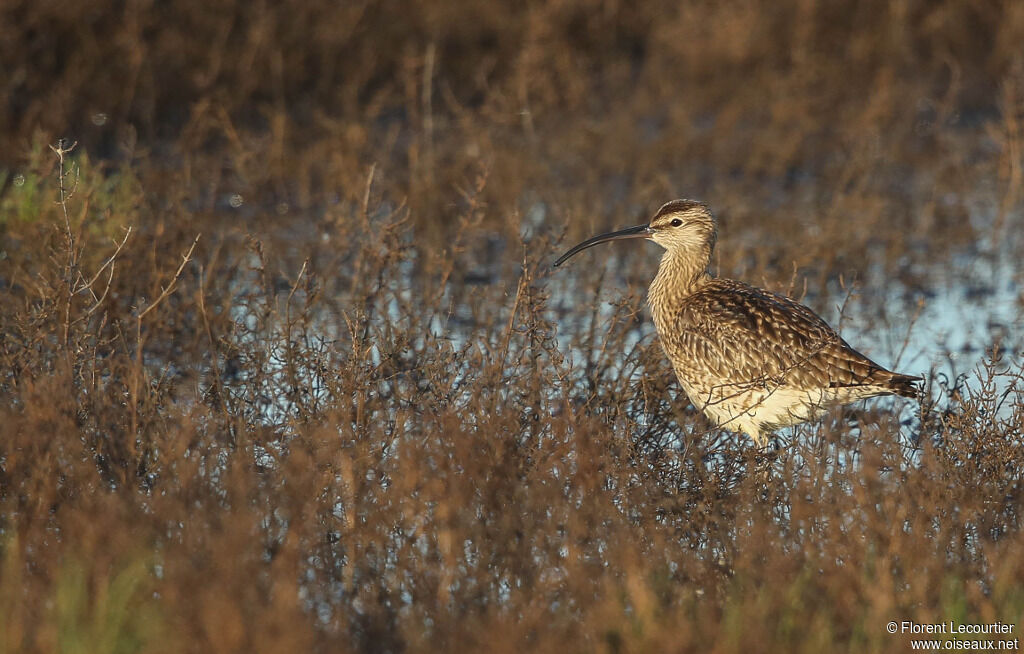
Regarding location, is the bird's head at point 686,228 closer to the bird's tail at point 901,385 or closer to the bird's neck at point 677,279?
the bird's neck at point 677,279

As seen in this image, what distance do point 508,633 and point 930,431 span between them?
2.74 meters

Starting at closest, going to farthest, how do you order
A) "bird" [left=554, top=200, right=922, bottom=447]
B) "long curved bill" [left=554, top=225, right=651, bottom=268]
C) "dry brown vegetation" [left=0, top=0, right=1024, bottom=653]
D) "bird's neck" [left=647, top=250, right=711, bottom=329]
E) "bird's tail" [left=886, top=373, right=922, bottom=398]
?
1. "dry brown vegetation" [left=0, top=0, right=1024, bottom=653]
2. "bird's tail" [left=886, top=373, right=922, bottom=398]
3. "bird" [left=554, top=200, right=922, bottom=447]
4. "bird's neck" [left=647, top=250, right=711, bottom=329]
5. "long curved bill" [left=554, top=225, right=651, bottom=268]

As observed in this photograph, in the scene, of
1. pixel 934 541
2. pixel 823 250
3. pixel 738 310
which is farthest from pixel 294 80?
pixel 934 541

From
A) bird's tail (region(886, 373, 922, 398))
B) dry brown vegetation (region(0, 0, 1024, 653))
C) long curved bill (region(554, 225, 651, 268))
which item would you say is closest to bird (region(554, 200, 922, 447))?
bird's tail (region(886, 373, 922, 398))

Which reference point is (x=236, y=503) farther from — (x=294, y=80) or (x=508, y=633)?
(x=294, y=80)

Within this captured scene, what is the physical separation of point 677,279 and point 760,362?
0.78 m

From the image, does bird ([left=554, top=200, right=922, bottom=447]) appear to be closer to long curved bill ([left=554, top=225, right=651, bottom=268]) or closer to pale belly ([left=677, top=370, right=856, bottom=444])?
pale belly ([left=677, top=370, right=856, bottom=444])

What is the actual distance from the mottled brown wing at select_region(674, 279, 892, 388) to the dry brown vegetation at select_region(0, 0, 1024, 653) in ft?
0.94

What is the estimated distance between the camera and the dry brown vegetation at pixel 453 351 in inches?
155

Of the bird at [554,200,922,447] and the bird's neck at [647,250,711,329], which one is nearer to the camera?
the bird at [554,200,922,447]

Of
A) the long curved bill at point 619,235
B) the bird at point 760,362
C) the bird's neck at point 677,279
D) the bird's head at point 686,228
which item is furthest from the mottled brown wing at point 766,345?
the long curved bill at point 619,235

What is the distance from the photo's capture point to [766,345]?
218 inches

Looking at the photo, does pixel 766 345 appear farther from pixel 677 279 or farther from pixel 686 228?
pixel 686 228

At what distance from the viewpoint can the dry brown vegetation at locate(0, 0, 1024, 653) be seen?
3.95 m
